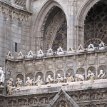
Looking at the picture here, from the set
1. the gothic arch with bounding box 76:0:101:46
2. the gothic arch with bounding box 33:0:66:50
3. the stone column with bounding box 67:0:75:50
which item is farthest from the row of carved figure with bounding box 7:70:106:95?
the gothic arch with bounding box 33:0:66:50

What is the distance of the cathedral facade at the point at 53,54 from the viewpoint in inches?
1191

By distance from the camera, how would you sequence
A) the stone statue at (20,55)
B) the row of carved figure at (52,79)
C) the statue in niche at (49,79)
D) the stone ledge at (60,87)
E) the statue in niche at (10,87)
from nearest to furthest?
the stone ledge at (60,87) < the row of carved figure at (52,79) < the statue in niche at (49,79) < the statue in niche at (10,87) < the stone statue at (20,55)

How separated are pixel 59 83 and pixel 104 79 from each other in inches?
112

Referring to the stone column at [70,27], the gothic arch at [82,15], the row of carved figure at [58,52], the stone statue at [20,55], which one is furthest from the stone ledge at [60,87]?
the gothic arch at [82,15]

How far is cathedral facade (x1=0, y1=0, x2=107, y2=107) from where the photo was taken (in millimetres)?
30250

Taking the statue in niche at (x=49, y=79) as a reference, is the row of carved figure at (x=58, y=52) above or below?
above

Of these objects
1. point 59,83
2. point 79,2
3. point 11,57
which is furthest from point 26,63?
point 79,2

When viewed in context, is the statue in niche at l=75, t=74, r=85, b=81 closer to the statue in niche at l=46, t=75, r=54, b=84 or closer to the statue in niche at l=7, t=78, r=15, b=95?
the statue in niche at l=46, t=75, r=54, b=84

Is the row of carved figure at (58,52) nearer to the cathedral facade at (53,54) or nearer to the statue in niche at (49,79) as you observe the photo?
the cathedral facade at (53,54)

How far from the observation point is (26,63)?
33938 millimetres

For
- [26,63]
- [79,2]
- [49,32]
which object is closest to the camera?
[26,63]

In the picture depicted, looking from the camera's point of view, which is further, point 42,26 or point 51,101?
point 42,26

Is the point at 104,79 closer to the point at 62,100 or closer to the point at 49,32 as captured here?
the point at 62,100

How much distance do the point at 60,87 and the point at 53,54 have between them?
2709 millimetres
